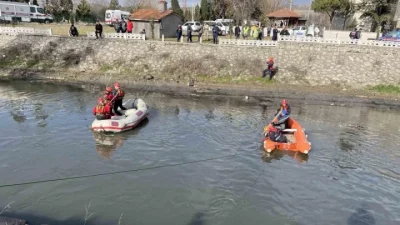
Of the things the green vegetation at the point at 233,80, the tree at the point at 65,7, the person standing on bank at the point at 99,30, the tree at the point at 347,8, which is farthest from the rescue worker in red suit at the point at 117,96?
the tree at the point at 65,7

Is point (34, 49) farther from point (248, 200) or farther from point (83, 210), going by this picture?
point (248, 200)

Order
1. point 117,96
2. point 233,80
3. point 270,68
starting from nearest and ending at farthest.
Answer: point 117,96
point 270,68
point 233,80

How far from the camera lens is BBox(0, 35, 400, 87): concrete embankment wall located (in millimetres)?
22656

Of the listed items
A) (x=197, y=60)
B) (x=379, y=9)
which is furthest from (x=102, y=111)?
(x=379, y=9)

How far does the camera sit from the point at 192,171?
10.9 meters

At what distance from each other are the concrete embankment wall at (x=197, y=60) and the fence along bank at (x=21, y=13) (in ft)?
51.4

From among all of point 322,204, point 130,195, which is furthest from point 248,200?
point 130,195

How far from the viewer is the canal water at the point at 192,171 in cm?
874

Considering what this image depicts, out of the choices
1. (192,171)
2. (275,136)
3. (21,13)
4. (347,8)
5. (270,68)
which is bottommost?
(192,171)

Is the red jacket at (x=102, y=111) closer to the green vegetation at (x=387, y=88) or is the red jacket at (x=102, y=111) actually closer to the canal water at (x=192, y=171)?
the canal water at (x=192, y=171)

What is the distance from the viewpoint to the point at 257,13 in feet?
152

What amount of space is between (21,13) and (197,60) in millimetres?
28383

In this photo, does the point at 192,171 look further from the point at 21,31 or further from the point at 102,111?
the point at 21,31

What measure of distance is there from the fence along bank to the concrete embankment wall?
15.7 m
